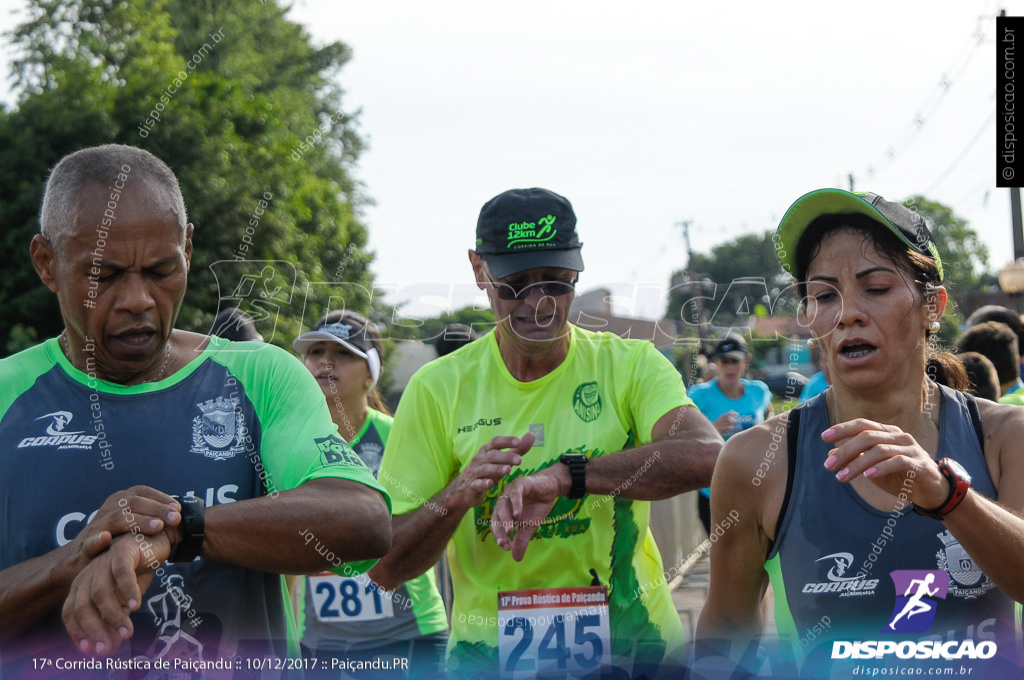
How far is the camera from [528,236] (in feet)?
11.1

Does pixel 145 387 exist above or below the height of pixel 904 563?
above

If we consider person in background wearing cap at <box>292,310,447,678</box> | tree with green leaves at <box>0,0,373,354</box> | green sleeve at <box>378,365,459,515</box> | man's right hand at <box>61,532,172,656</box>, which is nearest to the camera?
man's right hand at <box>61,532,172,656</box>

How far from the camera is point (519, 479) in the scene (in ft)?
9.73

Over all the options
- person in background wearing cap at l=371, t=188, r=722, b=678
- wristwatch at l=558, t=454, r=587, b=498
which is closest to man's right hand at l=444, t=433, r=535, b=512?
person in background wearing cap at l=371, t=188, r=722, b=678

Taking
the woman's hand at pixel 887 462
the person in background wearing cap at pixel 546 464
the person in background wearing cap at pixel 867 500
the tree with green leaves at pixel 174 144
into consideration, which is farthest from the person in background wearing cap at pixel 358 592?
the tree with green leaves at pixel 174 144

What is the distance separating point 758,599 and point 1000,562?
69cm

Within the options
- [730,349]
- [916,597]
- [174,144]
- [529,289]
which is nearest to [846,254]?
[916,597]

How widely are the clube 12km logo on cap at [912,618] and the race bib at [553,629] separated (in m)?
0.95

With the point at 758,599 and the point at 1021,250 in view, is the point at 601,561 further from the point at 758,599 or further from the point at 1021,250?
the point at 1021,250

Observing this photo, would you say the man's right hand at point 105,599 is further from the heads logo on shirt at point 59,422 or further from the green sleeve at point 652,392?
the green sleeve at point 652,392

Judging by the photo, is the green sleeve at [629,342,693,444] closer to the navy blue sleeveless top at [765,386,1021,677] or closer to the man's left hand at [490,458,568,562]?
the man's left hand at [490,458,568,562]

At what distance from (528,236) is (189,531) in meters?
1.66

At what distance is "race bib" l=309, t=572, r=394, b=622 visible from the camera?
194 inches

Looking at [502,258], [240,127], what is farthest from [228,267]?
[502,258]
